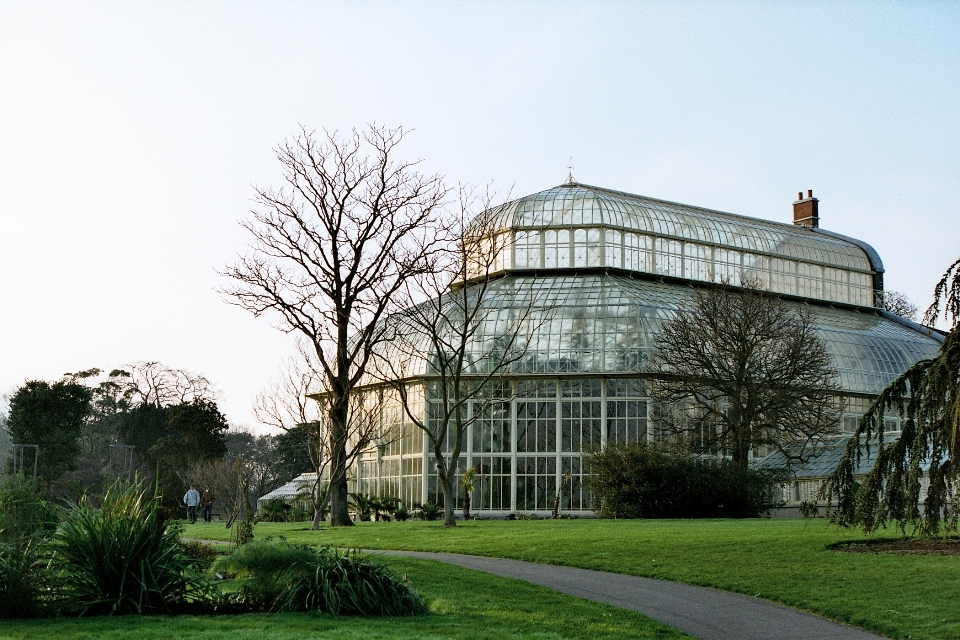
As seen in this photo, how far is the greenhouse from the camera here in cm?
3678

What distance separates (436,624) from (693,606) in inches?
148

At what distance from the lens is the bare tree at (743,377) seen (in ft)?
107

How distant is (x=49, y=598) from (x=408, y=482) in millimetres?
29230

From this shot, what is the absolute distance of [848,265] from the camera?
49688mm

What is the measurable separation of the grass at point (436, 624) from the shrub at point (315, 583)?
1.12 ft

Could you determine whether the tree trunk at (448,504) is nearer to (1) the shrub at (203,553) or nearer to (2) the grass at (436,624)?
(1) the shrub at (203,553)

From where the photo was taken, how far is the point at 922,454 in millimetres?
16016

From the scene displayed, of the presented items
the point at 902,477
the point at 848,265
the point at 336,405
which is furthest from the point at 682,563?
the point at 848,265

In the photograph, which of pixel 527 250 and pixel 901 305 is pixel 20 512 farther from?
pixel 901 305

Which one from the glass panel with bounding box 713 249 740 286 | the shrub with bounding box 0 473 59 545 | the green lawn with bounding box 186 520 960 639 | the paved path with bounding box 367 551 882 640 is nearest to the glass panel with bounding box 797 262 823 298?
the glass panel with bounding box 713 249 740 286

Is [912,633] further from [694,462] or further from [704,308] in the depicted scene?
[704,308]

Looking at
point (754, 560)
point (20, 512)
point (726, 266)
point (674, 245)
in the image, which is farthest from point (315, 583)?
point (726, 266)

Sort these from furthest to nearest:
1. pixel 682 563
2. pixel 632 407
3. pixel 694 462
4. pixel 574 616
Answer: pixel 632 407
pixel 694 462
pixel 682 563
pixel 574 616

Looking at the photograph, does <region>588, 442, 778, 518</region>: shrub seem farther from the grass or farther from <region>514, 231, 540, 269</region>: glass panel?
the grass
